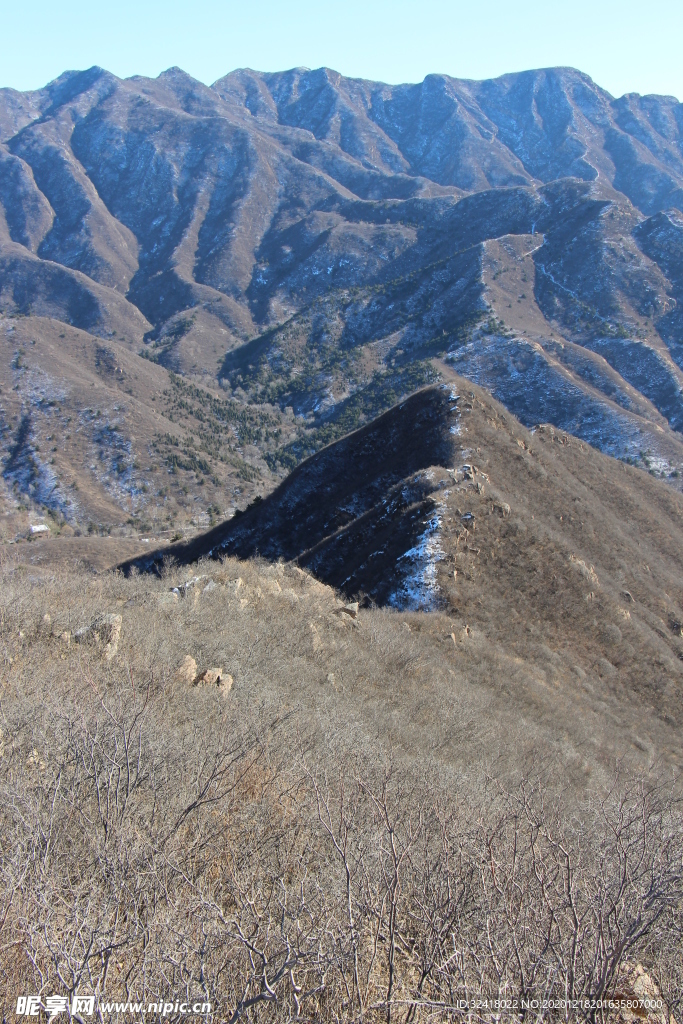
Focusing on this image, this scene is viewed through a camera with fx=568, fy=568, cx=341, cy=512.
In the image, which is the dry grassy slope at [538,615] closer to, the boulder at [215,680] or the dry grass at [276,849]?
the dry grass at [276,849]

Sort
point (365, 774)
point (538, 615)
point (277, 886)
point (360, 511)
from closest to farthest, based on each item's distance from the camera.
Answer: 1. point (277, 886)
2. point (365, 774)
3. point (538, 615)
4. point (360, 511)

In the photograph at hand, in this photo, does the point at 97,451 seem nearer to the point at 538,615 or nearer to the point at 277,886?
the point at 538,615

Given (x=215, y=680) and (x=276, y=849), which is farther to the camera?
(x=215, y=680)

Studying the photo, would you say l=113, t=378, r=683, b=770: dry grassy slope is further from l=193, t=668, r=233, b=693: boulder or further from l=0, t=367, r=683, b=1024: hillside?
l=193, t=668, r=233, b=693: boulder

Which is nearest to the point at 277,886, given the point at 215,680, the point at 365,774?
the point at 365,774

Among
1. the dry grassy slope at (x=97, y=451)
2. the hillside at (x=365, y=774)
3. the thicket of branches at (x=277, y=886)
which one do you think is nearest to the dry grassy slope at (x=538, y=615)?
the hillside at (x=365, y=774)
